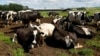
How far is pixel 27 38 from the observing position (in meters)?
17.8

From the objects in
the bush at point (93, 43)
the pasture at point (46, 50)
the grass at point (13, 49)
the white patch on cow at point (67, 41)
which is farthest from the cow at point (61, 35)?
the grass at point (13, 49)

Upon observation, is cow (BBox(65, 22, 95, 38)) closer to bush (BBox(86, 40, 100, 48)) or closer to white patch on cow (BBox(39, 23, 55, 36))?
bush (BBox(86, 40, 100, 48))

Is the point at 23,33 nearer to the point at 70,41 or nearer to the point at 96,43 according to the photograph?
the point at 70,41

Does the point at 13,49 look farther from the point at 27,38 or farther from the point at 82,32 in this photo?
the point at 82,32

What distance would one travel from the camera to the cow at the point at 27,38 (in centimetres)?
1699

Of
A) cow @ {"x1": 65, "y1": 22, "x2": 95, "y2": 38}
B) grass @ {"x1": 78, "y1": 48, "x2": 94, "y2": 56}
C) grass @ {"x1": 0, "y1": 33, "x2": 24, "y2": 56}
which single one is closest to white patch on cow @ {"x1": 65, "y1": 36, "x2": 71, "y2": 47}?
grass @ {"x1": 78, "y1": 48, "x2": 94, "y2": 56}

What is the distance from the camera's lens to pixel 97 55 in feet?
54.0

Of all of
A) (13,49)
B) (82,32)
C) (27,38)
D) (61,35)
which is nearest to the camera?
(13,49)

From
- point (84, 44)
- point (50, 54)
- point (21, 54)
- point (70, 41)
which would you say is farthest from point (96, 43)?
point (21, 54)

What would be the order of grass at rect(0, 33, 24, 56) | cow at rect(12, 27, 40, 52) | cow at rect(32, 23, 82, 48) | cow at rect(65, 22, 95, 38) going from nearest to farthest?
1. grass at rect(0, 33, 24, 56)
2. cow at rect(12, 27, 40, 52)
3. cow at rect(32, 23, 82, 48)
4. cow at rect(65, 22, 95, 38)

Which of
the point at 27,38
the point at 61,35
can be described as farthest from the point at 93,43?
the point at 27,38

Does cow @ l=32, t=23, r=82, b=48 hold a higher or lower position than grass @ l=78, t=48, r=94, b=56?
higher

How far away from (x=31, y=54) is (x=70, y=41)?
11.2ft

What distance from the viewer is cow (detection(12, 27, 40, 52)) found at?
16992 mm
